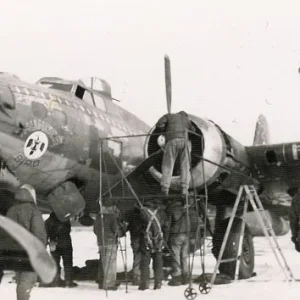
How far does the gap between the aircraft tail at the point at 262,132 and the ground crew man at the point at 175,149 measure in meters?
9.80

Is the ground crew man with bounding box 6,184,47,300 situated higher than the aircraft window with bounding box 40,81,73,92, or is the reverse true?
the aircraft window with bounding box 40,81,73,92

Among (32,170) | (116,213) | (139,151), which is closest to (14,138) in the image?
(32,170)

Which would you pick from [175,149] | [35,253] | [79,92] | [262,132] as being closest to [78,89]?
[79,92]

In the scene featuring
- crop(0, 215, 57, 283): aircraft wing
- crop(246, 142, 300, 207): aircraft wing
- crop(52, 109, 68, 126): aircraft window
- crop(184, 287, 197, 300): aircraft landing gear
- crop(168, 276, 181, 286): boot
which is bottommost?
crop(168, 276, 181, 286): boot

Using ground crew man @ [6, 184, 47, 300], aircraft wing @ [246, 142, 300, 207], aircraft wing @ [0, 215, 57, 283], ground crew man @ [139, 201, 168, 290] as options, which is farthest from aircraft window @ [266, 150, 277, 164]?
aircraft wing @ [0, 215, 57, 283]

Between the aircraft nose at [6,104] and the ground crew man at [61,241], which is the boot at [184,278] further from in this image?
the aircraft nose at [6,104]

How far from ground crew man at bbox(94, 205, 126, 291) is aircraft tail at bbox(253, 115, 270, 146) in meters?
10.1

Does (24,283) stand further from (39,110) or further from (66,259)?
(66,259)

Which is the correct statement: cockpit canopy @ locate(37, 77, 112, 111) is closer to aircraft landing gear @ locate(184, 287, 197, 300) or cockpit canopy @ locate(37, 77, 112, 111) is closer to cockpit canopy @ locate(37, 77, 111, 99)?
cockpit canopy @ locate(37, 77, 111, 99)

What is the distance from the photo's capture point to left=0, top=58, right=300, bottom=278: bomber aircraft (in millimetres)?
5672

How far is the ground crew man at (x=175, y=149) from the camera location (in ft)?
20.4

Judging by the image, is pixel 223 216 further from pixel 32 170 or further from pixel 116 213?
pixel 32 170

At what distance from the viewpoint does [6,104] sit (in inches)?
213

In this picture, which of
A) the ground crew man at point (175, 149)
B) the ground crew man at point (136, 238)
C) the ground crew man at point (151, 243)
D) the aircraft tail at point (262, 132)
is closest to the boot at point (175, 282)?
the ground crew man at point (151, 243)
